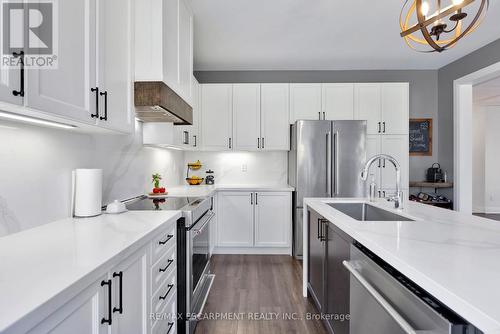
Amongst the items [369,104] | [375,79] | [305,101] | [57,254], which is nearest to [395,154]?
[369,104]

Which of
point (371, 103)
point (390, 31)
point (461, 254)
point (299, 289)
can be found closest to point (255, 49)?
point (390, 31)

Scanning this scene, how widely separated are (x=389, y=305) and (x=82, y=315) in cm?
106

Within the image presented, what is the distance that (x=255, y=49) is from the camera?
349 centimetres

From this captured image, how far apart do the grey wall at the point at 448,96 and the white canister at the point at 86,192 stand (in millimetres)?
4721

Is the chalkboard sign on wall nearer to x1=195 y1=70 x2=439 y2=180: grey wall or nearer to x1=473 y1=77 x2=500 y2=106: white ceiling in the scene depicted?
x1=195 y1=70 x2=439 y2=180: grey wall

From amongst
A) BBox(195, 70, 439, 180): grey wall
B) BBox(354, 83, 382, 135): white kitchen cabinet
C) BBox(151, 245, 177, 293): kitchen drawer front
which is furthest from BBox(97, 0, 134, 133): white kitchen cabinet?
BBox(354, 83, 382, 135): white kitchen cabinet

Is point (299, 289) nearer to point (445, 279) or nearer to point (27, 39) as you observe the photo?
point (445, 279)

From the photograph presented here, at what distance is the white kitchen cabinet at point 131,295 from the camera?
100 centimetres

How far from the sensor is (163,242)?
1494 millimetres

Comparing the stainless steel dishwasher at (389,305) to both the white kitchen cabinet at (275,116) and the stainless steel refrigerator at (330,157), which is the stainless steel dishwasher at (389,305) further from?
the white kitchen cabinet at (275,116)

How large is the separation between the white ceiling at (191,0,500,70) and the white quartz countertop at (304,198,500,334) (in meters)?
2.12

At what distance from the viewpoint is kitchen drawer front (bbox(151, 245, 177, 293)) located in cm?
138

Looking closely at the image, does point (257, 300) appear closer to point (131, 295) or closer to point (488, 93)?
point (131, 295)

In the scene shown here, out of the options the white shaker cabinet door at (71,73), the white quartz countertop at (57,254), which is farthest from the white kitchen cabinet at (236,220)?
the white shaker cabinet door at (71,73)
